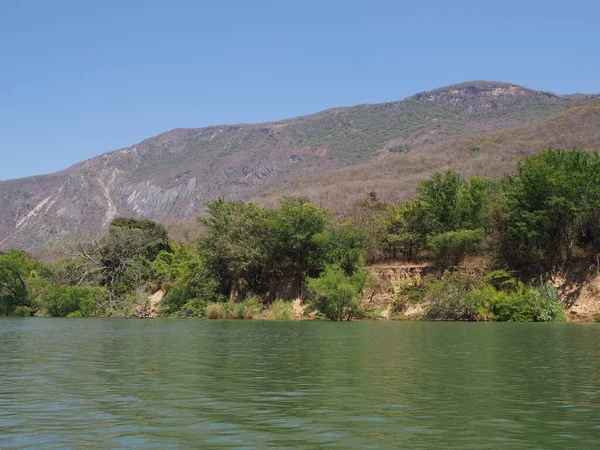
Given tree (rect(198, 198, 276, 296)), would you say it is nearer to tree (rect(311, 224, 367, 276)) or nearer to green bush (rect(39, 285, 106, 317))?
tree (rect(311, 224, 367, 276))

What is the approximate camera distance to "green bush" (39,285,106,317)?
209ft

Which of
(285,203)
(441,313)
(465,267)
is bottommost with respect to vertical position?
(441,313)

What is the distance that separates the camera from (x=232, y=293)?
66.1 meters

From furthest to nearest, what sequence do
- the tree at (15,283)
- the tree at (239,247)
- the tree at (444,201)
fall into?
the tree at (15,283) → the tree at (239,247) → the tree at (444,201)

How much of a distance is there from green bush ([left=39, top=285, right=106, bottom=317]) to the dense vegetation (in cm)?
12

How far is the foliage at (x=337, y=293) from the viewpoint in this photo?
52.8m

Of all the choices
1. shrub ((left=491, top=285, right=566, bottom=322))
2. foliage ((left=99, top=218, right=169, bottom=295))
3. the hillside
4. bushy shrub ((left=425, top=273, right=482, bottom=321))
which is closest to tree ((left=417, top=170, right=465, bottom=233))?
bushy shrub ((left=425, top=273, right=482, bottom=321))

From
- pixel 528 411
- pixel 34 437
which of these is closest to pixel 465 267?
pixel 528 411

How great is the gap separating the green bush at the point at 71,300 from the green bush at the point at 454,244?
32050 millimetres

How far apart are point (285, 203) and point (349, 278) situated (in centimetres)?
1092

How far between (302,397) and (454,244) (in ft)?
150

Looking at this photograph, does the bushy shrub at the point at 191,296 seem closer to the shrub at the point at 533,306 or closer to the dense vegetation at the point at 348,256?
the dense vegetation at the point at 348,256

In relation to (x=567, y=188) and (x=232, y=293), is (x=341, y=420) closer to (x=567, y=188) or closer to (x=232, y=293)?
(x=567, y=188)

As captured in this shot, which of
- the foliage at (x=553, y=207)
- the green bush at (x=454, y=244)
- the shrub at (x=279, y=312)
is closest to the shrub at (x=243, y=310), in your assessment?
the shrub at (x=279, y=312)
